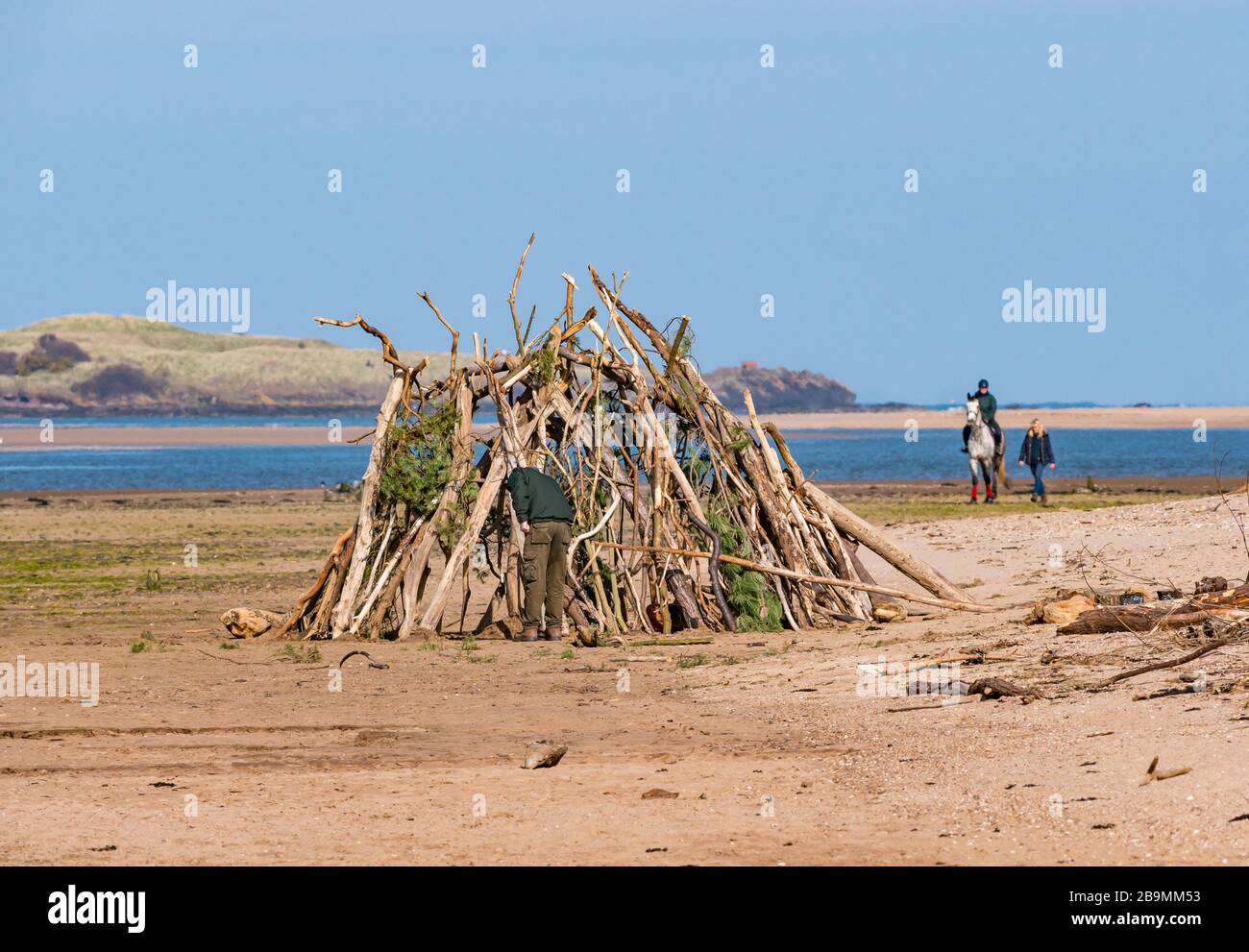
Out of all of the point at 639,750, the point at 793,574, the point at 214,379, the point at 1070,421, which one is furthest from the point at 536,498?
the point at 214,379

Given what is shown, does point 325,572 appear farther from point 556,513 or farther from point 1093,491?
point 1093,491

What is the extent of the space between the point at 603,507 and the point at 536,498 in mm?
1178

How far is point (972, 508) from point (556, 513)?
689 inches

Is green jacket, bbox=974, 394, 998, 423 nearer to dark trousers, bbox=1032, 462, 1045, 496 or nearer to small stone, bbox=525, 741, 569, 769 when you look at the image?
dark trousers, bbox=1032, 462, 1045, 496

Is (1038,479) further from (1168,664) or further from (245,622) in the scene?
(1168,664)

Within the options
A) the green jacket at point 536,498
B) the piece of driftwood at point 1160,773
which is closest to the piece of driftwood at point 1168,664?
the piece of driftwood at point 1160,773

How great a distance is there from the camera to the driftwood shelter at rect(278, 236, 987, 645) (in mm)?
15500

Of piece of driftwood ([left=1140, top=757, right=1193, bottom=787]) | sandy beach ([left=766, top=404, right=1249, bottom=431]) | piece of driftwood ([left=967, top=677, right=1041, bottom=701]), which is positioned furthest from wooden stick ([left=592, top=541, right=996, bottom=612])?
sandy beach ([left=766, top=404, right=1249, bottom=431])

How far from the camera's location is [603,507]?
1589 cm

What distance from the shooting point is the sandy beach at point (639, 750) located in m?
7.77

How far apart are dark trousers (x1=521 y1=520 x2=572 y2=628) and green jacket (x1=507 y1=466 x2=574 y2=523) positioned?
0.10 metres

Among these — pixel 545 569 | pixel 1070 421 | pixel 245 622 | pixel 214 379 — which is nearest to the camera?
pixel 545 569

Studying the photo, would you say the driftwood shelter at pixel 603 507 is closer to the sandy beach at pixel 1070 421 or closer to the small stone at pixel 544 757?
the small stone at pixel 544 757
